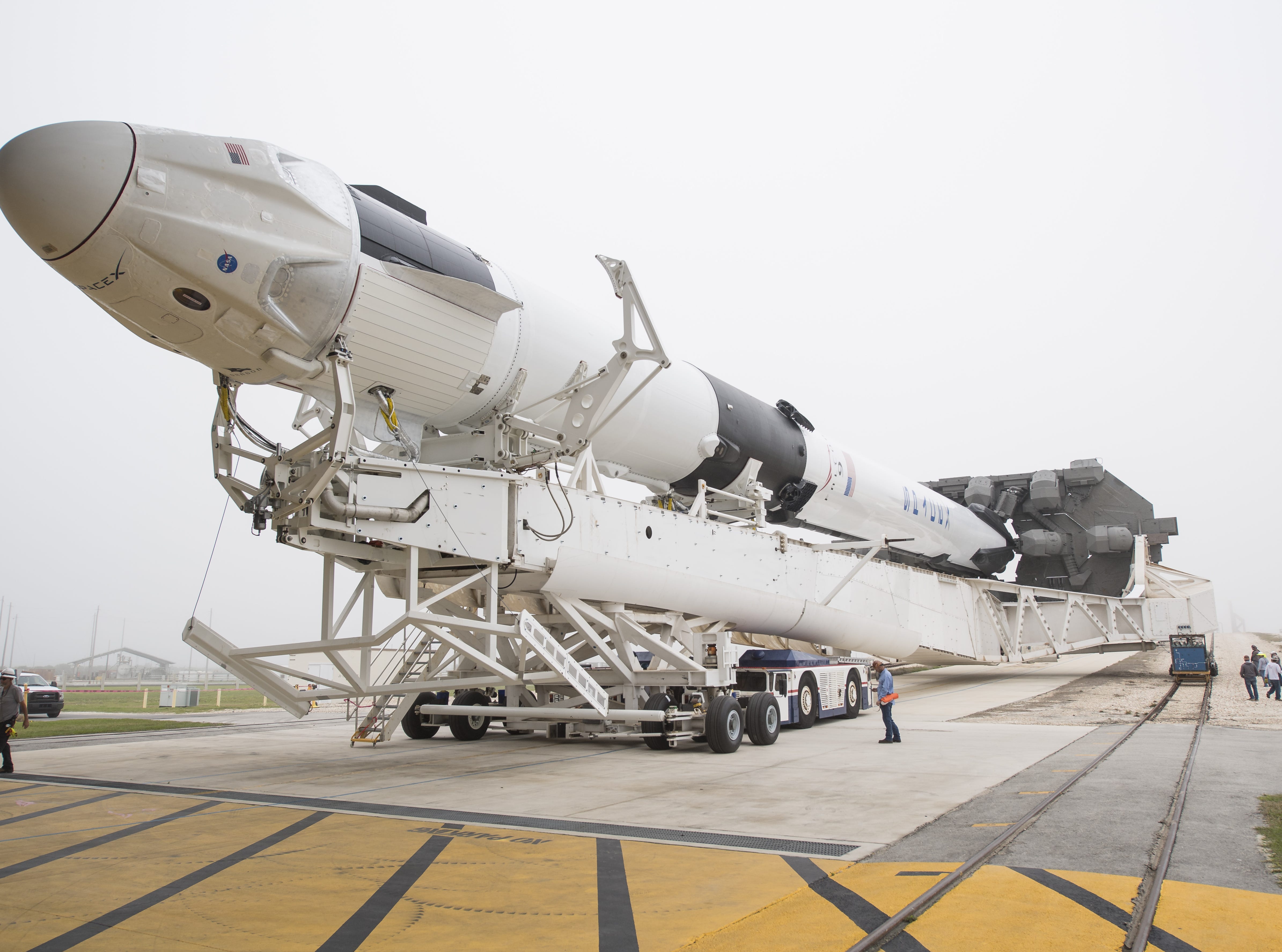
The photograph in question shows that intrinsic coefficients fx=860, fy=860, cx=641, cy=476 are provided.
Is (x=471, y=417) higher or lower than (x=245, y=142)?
lower

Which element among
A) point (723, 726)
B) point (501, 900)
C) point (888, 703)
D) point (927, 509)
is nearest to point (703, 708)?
point (723, 726)

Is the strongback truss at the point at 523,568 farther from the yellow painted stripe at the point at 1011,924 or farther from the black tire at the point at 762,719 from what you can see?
the yellow painted stripe at the point at 1011,924

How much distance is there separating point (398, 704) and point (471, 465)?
5404 millimetres

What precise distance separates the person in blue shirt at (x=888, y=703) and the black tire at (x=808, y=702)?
82.0 inches

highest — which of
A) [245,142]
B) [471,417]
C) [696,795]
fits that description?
[245,142]

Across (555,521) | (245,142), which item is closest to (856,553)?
(555,521)

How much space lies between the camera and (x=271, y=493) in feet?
25.0

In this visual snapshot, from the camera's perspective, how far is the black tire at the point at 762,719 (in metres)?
11.3

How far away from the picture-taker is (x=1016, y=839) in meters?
5.33

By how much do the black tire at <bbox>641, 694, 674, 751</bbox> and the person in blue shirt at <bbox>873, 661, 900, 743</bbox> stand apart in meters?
2.70

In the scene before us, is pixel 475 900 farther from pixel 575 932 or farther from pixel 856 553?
pixel 856 553

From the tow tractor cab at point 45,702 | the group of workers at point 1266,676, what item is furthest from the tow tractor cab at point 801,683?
the tow tractor cab at point 45,702

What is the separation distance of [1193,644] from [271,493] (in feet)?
71.6

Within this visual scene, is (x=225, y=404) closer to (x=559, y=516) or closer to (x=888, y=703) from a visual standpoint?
(x=559, y=516)
